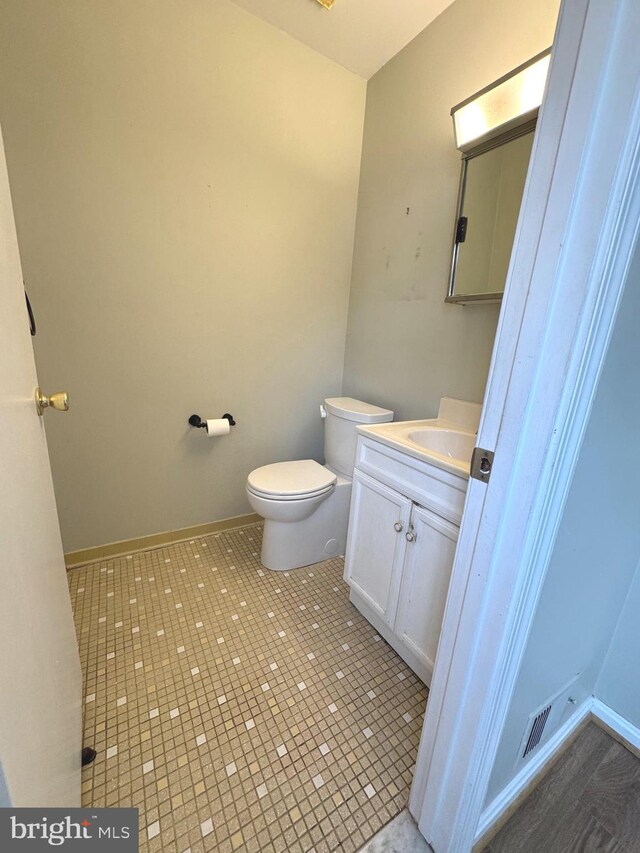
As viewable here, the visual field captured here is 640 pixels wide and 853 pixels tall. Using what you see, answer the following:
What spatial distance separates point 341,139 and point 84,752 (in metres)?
2.83

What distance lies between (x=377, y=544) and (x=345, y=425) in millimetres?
684

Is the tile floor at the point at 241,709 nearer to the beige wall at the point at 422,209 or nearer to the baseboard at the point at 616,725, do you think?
the baseboard at the point at 616,725

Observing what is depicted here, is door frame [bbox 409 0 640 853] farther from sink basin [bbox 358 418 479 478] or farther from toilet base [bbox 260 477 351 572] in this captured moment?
toilet base [bbox 260 477 351 572]

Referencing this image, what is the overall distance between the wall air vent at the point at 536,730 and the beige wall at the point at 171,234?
65.5 inches

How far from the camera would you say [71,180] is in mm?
1396

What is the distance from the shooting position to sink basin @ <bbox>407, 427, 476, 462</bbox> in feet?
Answer: 4.55

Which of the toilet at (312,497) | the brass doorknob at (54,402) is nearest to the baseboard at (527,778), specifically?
the toilet at (312,497)

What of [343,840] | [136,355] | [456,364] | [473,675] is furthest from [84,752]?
[456,364]

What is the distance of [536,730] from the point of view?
0.90 meters

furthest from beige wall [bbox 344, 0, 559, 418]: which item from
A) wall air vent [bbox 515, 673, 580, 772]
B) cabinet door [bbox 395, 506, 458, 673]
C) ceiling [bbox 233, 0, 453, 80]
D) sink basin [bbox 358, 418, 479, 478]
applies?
wall air vent [bbox 515, 673, 580, 772]

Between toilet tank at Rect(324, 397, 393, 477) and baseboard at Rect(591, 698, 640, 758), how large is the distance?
4.06 feet

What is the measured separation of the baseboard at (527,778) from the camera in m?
0.84

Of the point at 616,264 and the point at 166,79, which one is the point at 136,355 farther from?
the point at 616,264

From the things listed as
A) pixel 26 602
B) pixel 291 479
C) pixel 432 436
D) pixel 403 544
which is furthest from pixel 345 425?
pixel 26 602
